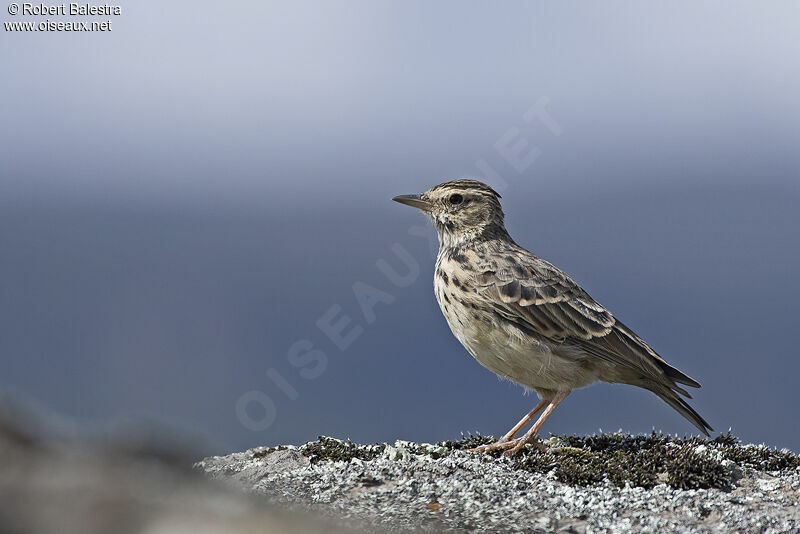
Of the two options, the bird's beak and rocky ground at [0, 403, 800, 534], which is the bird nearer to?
rocky ground at [0, 403, 800, 534]

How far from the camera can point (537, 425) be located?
10977 millimetres

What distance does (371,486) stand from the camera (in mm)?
8953

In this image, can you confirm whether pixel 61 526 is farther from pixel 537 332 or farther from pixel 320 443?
pixel 537 332

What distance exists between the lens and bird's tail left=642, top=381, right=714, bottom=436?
36.6 feet

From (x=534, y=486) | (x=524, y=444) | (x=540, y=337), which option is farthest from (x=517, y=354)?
(x=534, y=486)

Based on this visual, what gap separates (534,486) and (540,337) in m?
2.50

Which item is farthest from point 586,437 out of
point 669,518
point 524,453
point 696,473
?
point 669,518

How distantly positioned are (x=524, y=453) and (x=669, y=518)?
2525 mm

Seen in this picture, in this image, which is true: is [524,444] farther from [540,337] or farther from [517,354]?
[540,337]

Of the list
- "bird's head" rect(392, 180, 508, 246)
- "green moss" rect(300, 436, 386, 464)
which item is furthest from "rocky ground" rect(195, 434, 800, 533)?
"bird's head" rect(392, 180, 508, 246)

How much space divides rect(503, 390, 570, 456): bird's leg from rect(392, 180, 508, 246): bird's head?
110 inches

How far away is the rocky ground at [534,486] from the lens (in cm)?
816

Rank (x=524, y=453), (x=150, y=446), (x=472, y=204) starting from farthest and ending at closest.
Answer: (x=472, y=204) < (x=524, y=453) < (x=150, y=446)

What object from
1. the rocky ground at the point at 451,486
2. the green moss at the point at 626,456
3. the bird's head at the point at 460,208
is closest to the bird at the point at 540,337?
the green moss at the point at 626,456
